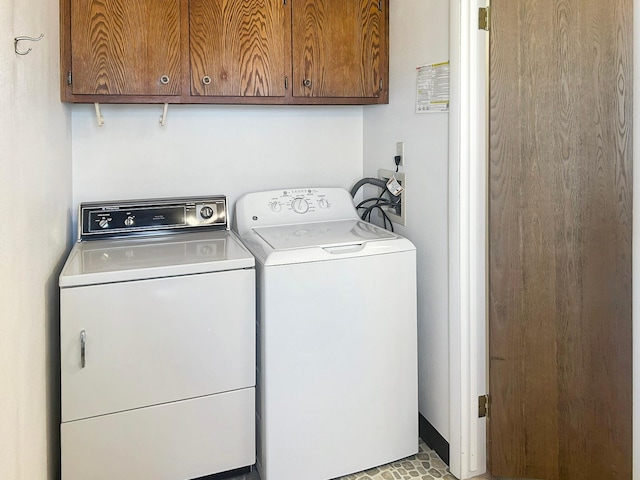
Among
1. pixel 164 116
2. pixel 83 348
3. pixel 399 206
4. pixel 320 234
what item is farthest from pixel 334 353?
pixel 164 116

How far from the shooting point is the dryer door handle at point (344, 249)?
6.31ft

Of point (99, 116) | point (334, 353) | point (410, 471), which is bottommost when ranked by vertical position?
point (410, 471)

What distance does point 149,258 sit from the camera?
185 centimetres

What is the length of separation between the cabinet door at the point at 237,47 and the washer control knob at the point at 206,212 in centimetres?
52

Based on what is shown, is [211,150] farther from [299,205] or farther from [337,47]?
[337,47]

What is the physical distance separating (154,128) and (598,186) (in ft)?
5.97

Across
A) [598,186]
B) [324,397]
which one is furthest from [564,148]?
[324,397]

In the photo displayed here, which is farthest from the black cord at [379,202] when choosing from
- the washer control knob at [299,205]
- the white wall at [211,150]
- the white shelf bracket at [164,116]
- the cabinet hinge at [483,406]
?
the white shelf bracket at [164,116]

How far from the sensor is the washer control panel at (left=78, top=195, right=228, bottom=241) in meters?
2.15

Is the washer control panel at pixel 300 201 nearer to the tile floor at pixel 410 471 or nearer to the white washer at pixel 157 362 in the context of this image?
the white washer at pixel 157 362

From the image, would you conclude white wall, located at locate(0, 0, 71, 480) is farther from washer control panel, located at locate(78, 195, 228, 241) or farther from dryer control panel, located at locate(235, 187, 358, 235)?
dryer control panel, located at locate(235, 187, 358, 235)

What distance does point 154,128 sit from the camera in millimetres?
2314

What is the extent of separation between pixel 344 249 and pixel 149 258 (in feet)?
2.35

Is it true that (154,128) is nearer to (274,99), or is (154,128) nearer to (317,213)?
(274,99)
